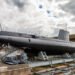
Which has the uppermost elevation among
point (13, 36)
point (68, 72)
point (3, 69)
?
point (13, 36)

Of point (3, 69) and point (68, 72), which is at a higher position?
point (3, 69)

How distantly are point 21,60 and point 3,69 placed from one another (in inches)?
55.3

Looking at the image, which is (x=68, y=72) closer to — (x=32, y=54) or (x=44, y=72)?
(x=44, y=72)

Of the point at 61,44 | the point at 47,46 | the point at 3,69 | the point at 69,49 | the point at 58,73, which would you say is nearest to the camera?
the point at 3,69

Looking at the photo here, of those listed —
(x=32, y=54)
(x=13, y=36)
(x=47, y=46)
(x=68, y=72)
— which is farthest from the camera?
(x=47, y=46)

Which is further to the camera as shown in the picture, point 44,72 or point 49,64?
point 49,64

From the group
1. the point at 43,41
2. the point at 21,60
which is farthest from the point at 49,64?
the point at 43,41

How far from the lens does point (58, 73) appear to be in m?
5.27

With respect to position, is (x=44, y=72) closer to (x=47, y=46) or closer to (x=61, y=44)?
(x=47, y=46)

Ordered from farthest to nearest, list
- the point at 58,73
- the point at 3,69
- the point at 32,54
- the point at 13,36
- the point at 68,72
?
the point at 13,36
the point at 32,54
the point at 68,72
the point at 58,73
the point at 3,69

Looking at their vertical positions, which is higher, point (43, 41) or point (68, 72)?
point (43, 41)

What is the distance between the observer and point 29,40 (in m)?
10.1

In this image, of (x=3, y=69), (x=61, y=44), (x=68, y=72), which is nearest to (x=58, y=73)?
(x=68, y=72)

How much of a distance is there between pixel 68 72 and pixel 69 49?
7673 millimetres
